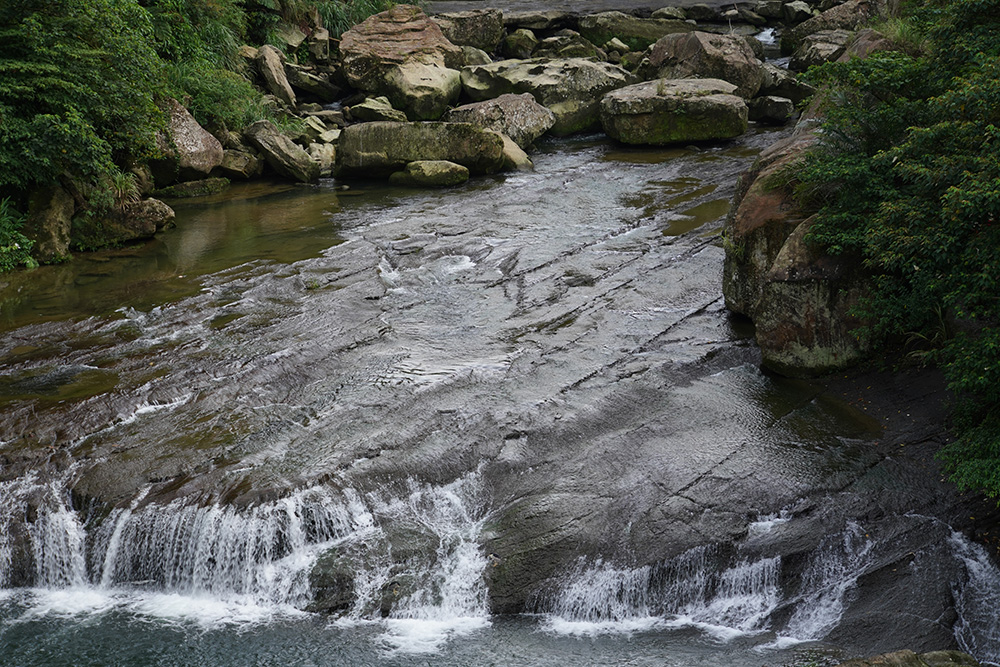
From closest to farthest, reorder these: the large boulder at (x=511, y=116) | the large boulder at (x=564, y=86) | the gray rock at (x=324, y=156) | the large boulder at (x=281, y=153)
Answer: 1. the large boulder at (x=281, y=153)
2. the gray rock at (x=324, y=156)
3. the large boulder at (x=511, y=116)
4. the large boulder at (x=564, y=86)

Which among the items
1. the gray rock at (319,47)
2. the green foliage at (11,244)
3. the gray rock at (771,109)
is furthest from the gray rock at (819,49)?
the green foliage at (11,244)

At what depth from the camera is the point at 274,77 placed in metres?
24.2

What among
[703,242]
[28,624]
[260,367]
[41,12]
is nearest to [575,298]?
[703,242]

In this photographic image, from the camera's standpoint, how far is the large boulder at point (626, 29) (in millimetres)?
31453

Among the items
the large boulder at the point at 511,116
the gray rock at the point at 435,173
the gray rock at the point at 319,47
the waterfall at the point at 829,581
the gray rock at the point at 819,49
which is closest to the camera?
the waterfall at the point at 829,581

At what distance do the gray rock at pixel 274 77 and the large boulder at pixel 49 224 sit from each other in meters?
10.4

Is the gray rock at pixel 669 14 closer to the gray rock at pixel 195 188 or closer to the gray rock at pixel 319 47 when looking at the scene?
the gray rock at pixel 319 47

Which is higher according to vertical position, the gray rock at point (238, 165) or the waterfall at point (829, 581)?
the gray rock at point (238, 165)

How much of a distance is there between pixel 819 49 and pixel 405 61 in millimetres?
12997

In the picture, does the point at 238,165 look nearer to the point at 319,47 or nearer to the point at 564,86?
the point at 564,86

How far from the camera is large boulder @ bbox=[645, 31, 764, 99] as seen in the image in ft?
81.1

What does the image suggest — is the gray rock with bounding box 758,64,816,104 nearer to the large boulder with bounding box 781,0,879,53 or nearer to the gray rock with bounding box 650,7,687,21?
the large boulder with bounding box 781,0,879,53

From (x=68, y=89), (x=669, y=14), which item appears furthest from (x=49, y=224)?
(x=669, y=14)

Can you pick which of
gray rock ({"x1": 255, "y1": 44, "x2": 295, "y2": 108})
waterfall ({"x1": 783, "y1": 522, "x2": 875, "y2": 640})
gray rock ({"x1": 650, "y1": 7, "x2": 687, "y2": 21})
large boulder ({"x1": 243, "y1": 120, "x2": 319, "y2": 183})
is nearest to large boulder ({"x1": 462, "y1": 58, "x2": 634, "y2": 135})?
gray rock ({"x1": 255, "y1": 44, "x2": 295, "y2": 108})
